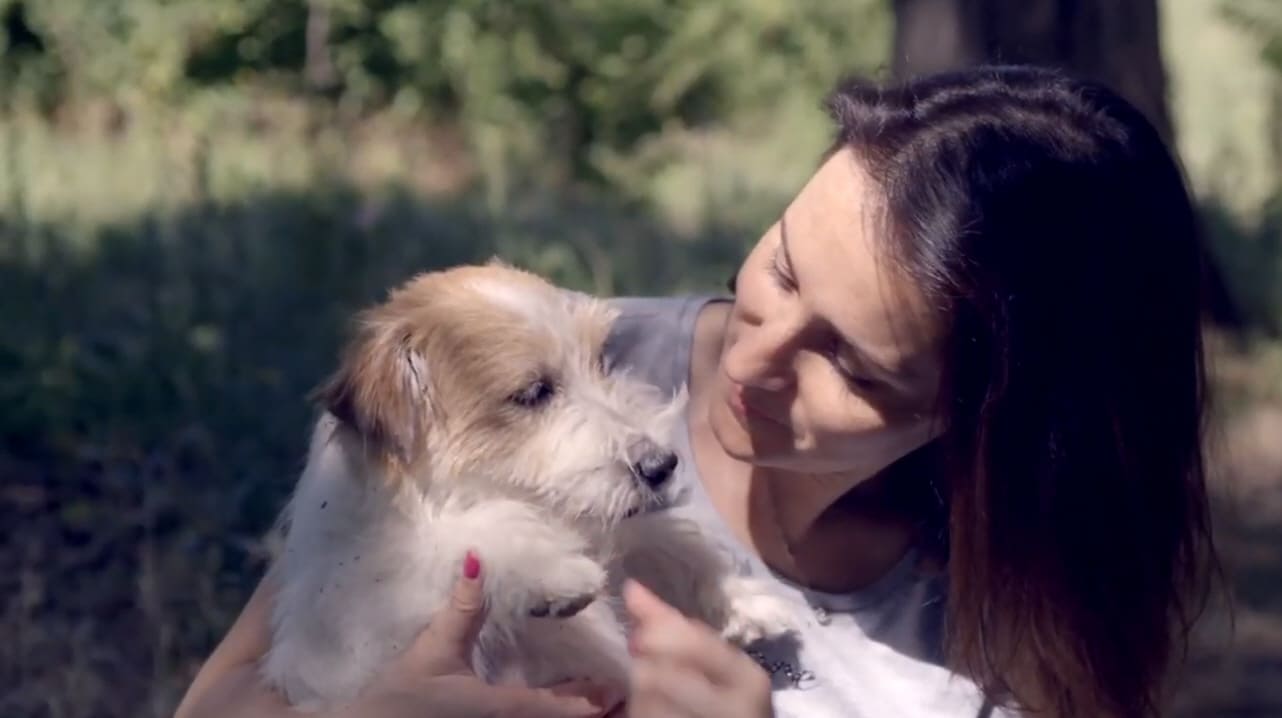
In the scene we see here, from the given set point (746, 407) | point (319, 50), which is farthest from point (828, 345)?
point (319, 50)

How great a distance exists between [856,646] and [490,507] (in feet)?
2.06

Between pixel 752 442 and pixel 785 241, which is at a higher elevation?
pixel 785 241

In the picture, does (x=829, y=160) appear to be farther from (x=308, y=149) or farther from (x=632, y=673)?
(x=308, y=149)

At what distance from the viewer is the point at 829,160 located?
262cm

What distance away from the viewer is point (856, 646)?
2705mm

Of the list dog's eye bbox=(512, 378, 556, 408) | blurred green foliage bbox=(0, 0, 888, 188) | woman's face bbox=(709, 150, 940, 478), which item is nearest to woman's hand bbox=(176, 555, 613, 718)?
dog's eye bbox=(512, 378, 556, 408)

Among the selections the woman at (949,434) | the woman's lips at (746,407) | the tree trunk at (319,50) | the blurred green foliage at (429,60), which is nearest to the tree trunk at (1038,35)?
the woman at (949,434)

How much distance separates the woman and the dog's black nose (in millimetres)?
97

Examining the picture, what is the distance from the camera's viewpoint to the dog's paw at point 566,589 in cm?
248

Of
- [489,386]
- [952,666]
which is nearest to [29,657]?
[489,386]

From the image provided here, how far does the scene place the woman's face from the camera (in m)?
2.41

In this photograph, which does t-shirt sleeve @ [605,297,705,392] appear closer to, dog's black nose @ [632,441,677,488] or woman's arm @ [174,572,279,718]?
dog's black nose @ [632,441,677,488]

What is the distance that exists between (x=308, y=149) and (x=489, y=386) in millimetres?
7082

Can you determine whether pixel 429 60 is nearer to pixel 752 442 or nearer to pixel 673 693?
pixel 752 442
